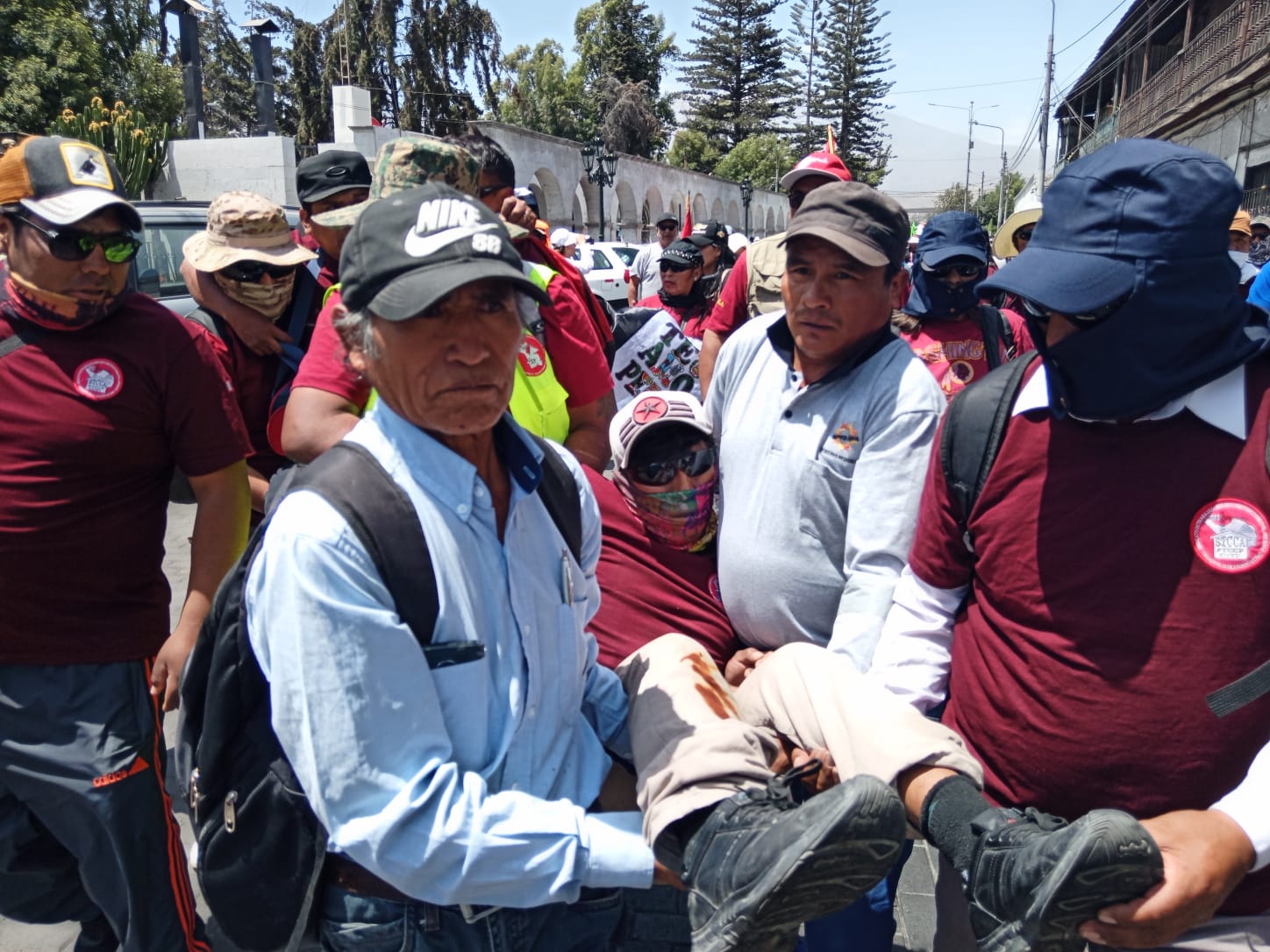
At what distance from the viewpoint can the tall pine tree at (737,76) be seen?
5756 centimetres

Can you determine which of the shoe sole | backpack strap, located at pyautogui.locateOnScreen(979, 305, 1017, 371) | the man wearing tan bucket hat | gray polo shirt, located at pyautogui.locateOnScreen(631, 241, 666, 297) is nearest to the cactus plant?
gray polo shirt, located at pyautogui.locateOnScreen(631, 241, 666, 297)

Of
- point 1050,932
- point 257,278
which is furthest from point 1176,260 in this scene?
point 257,278

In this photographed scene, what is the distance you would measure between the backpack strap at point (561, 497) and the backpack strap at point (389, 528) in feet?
1.01

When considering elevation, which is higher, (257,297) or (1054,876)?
(257,297)

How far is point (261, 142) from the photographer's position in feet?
55.1

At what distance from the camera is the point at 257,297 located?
9.64ft

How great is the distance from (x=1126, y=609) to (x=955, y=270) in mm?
2566

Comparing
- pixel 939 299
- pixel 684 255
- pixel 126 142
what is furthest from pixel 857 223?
pixel 126 142

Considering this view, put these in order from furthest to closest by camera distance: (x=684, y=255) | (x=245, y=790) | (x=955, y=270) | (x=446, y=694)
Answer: (x=684, y=255)
(x=955, y=270)
(x=245, y=790)
(x=446, y=694)

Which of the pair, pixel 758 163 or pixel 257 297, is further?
pixel 758 163

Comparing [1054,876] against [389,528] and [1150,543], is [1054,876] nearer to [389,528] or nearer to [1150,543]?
[1150,543]

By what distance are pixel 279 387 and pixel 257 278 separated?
0.35 metres

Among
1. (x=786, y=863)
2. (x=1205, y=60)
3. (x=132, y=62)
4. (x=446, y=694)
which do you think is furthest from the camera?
(x=132, y=62)

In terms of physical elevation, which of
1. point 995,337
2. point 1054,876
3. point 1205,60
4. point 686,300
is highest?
point 1205,60
